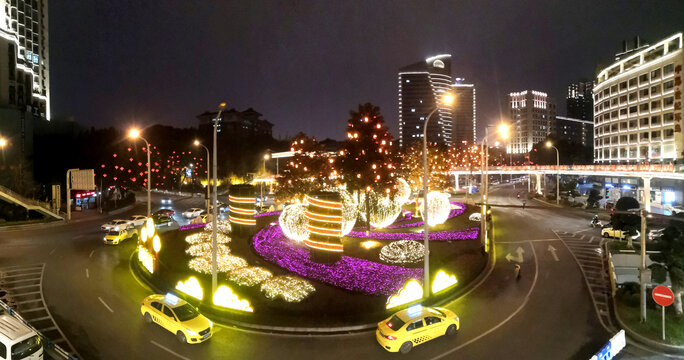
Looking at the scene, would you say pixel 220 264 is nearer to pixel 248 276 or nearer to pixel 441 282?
pixel 248 276

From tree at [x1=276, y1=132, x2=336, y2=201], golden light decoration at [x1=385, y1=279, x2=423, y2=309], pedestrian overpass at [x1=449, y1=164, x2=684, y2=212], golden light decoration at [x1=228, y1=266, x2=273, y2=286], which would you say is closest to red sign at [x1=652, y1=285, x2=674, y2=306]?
golden light decoration at [x1=385, y1=279, x2=423, y2=309]

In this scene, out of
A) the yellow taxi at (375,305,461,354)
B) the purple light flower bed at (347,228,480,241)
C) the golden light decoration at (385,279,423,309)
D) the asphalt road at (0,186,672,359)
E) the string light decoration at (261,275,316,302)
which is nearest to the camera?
the yellow taxi at (375,305,461,354)

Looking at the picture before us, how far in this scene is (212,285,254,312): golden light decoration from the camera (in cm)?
1564

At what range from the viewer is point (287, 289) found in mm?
17172

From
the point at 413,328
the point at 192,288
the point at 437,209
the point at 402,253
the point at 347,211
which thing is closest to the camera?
the point at 413,328

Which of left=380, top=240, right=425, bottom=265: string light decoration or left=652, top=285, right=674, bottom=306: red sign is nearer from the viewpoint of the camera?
left=652, top=285, right=674, bottom=306: red sign

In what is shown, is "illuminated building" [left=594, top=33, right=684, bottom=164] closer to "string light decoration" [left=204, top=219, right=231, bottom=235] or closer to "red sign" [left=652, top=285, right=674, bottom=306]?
"red sign" [left=652, top=285, right=674, bottom=306]

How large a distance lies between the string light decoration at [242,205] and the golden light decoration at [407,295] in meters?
16.0

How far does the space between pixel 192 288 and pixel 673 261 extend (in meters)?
21.2

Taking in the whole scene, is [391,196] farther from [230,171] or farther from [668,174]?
[230,171]

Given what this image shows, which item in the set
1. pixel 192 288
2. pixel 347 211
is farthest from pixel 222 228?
pixel 192 288

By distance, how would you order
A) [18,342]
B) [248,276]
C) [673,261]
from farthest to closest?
[248,276]
[673,261]
[18,342]

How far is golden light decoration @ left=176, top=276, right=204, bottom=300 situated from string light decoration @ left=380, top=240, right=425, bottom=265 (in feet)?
36.0

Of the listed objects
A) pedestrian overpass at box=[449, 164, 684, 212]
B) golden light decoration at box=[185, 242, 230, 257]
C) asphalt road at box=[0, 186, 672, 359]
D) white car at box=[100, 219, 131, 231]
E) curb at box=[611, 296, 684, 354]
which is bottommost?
curb at box=[611, 296, 684, 354]
